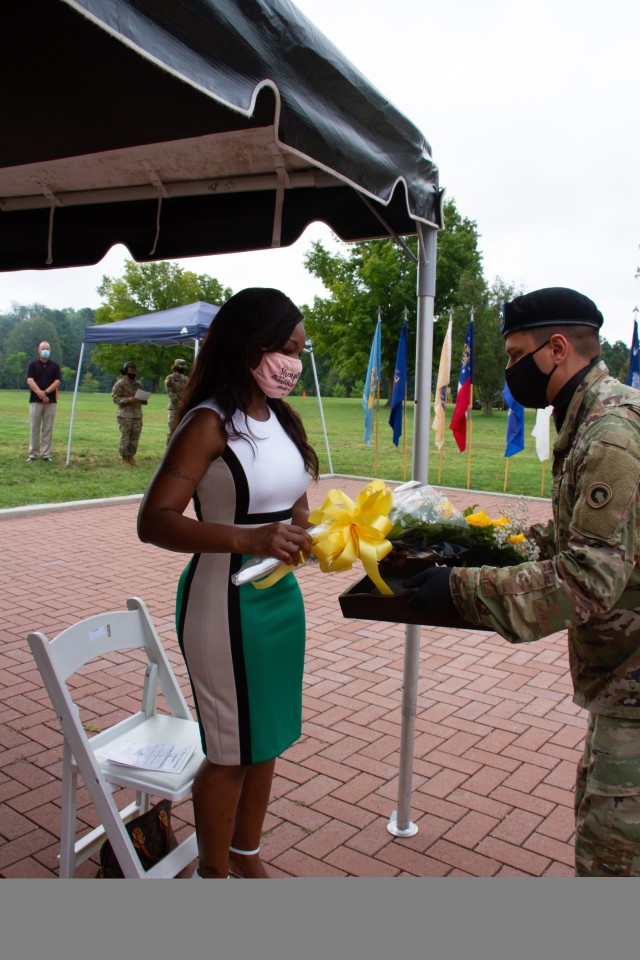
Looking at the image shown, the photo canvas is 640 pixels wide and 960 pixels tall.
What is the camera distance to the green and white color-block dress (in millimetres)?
2107

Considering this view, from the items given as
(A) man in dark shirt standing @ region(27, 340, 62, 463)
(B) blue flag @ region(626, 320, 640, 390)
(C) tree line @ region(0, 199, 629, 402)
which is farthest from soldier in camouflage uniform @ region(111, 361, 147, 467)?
(C) tree line @ region(0, 199, 629, 402)

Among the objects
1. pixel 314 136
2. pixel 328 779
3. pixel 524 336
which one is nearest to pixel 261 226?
pixel 314 136

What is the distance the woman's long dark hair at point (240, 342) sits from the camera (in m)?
2.21

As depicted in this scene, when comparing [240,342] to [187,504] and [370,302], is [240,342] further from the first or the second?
[370,302]

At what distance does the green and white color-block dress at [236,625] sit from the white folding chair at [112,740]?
0.28 m

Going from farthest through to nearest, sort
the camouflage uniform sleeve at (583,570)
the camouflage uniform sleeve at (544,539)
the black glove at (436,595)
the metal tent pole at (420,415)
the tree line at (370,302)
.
Result: the tree line at (370,302)
the metal tent pole at (420,415)
the camouflage uniform sleeve at (544,539)
the black glove at (436,595)
the camouflage uniform sleeve at (583,570)

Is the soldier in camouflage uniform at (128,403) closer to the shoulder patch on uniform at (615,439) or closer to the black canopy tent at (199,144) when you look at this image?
the black canopy tent at (199,144)

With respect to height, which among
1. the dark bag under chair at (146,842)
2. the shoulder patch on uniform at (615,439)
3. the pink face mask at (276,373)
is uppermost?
the pink face mask at (276,373)

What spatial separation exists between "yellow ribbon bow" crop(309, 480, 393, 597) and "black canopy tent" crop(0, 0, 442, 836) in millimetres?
884

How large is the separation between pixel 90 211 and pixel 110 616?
222 cm

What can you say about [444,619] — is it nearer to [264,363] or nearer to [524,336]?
[524,336]

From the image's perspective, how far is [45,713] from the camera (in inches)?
158

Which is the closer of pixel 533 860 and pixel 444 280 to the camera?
pixel 533 860

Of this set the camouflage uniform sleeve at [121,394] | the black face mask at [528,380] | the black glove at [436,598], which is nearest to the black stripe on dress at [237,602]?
the black glove at [436,598]
